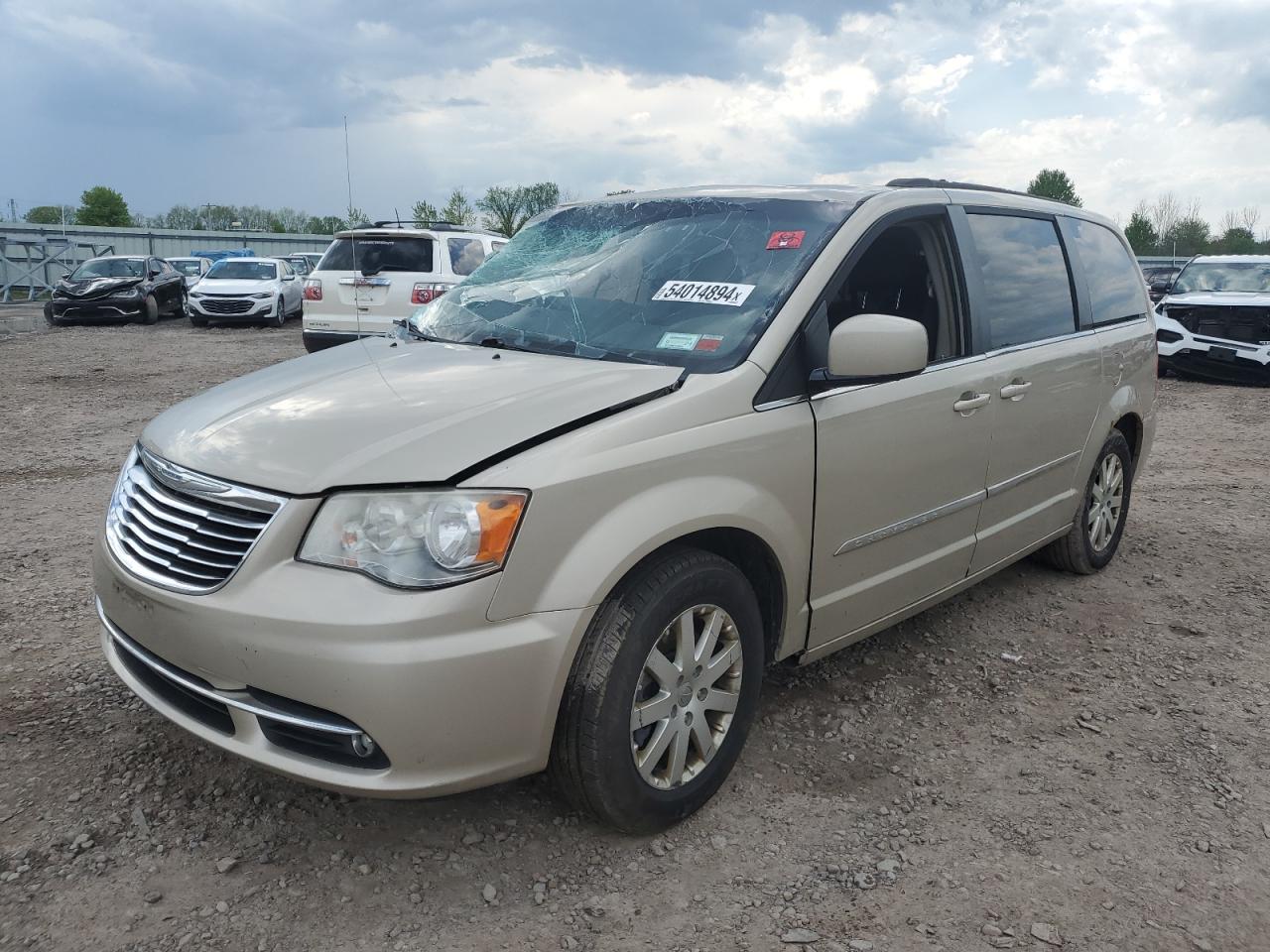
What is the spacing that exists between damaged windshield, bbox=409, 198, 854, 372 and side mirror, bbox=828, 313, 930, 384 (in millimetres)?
231

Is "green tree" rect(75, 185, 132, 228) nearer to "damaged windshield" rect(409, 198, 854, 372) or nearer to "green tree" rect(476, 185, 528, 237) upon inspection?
"green tree" rect(476, 185, 528, 237)

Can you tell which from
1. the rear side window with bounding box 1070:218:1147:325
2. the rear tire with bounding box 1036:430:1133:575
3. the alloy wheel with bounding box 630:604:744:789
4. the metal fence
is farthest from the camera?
the metal fence

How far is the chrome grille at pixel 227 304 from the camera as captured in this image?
1988 centimetres

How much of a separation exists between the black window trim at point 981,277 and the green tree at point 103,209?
8412cm

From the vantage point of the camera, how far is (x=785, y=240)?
322cm

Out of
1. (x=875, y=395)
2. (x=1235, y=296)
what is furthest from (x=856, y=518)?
(x=1235, y=296)

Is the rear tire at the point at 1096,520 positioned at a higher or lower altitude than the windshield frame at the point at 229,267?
lower

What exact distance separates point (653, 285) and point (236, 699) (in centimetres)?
176

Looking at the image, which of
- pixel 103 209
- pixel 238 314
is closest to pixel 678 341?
pixel 238 314

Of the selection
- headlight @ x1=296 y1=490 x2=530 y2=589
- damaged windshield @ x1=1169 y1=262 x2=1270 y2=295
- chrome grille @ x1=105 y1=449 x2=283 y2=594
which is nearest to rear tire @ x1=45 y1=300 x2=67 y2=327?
damaged windshield @ x1=1169 y1=262 x2=1270 y2=295

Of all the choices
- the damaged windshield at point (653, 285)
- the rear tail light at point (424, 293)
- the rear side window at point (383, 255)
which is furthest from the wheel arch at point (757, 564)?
the rear side window at point (383, 255)

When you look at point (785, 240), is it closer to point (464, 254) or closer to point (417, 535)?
point (417, 535)

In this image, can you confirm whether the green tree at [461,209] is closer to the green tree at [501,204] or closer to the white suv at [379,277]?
the green tree at [501,204]

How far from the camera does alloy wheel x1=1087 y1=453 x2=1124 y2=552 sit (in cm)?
488
